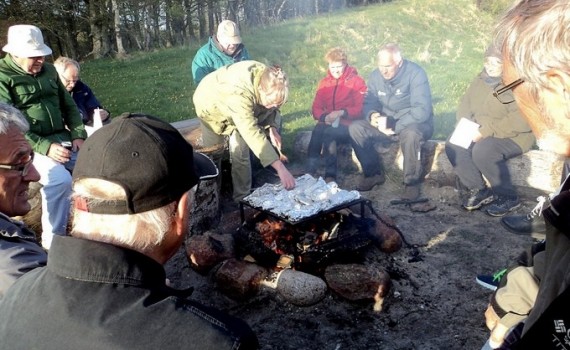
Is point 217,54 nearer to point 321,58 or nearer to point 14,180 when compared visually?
point 14,180

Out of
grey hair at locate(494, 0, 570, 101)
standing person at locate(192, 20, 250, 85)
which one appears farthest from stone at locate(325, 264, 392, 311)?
standing person at locate(192, 20, 250, 85)

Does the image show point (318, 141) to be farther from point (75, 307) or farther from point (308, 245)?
point (75, 307)

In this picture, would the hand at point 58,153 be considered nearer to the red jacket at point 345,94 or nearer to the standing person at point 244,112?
the standing person at point 244,112

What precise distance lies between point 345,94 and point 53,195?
3998mm

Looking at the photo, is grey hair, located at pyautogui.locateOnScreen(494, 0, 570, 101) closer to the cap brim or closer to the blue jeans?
the cap brim

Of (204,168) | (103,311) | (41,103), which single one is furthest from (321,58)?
(103,311)

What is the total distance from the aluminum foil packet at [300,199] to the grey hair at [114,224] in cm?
225

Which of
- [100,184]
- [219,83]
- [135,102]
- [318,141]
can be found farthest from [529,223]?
[135,102]

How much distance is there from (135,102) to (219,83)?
636 cm

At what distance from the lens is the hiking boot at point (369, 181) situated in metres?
5.80

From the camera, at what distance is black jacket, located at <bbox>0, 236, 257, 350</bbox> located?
1.12 m

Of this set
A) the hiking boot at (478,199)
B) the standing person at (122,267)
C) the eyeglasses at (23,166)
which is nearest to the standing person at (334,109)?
the hiking boot at (478,199)

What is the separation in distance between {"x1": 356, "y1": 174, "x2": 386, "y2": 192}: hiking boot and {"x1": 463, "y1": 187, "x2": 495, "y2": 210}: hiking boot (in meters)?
1.15

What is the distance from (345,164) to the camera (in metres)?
6.39
